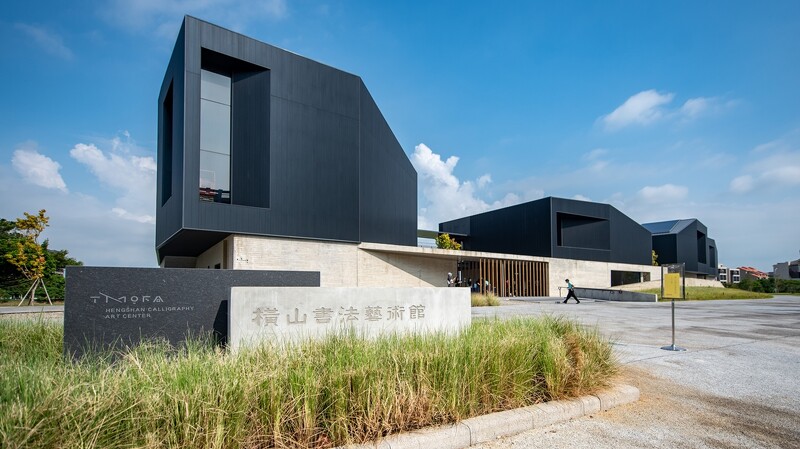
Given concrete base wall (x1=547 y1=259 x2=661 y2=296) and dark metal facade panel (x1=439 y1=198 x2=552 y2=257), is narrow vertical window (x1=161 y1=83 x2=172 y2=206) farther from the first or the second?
dark metal facade panel (x1=439 y1=198 x2=552 y2=257)

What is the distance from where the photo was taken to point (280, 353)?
499 centimetres

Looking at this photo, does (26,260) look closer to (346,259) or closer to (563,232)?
(346,259)

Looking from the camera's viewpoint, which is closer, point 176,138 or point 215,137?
point 176,138

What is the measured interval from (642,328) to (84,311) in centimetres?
1433

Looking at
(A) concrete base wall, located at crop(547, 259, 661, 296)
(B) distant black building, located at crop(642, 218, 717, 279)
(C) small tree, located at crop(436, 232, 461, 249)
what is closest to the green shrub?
(A) concrete base wall, located at crop(547, 259, 661, 296)

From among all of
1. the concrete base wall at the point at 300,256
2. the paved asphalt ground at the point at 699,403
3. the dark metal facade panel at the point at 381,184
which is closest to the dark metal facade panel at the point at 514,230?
the dark metal facade panel at the point at 381,184

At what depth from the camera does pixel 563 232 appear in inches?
1848

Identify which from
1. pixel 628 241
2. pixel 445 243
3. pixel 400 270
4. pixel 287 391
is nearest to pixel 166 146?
pixel 400 270

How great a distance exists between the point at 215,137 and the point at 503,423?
21.8 metres

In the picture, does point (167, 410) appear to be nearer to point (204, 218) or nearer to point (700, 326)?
point (700, 326)

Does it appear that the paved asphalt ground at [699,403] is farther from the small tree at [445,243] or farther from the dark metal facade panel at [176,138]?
the small tree at [445,243]

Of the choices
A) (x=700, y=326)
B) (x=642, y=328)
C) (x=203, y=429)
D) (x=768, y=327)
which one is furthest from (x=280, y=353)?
(x=768, y=327)

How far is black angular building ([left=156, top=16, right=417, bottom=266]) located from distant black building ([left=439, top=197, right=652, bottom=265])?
24516 millimetres

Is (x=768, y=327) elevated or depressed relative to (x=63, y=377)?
depressed
